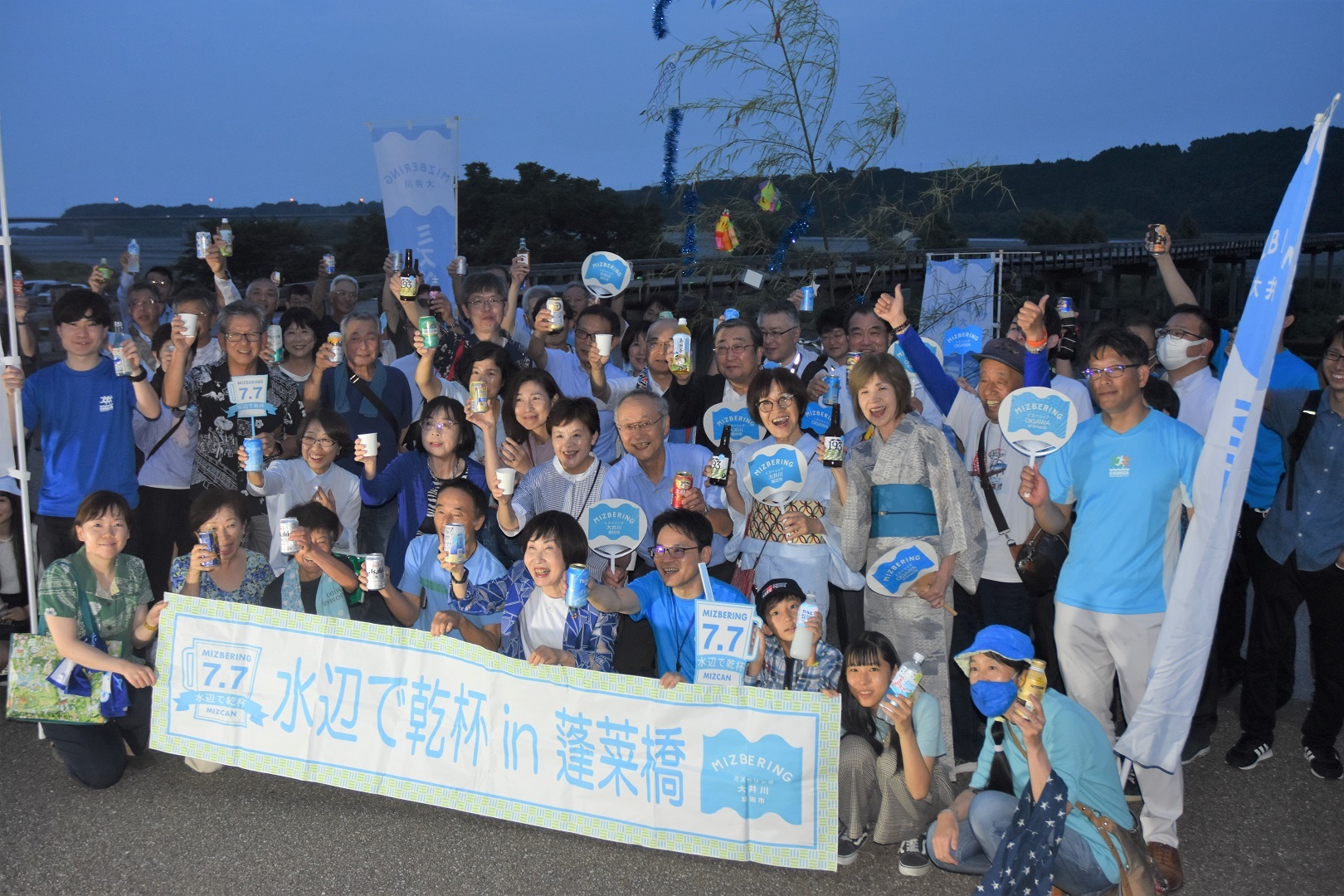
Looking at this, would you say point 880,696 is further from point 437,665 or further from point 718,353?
point 718,353

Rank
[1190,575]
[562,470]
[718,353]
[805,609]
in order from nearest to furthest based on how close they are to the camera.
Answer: [1190,575] < [805,609] < [562,470] < [718,353]

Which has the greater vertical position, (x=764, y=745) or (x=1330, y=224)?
(x=1330, y=224)

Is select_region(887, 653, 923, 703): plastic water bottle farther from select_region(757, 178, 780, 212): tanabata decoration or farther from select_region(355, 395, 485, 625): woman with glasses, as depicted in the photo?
select_region(757, 178, 780, 212): tanabata decoration

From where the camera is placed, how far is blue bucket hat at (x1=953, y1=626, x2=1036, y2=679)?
11.9 feet

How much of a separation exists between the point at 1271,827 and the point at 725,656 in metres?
2.31

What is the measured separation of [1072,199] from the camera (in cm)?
8406

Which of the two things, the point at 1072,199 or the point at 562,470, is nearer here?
the point at 562,470

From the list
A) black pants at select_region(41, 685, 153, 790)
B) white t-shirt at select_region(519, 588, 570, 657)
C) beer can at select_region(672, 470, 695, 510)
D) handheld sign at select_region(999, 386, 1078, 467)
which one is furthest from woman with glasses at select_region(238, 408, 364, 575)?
handheld sign at select_region(999, 386, 1078, 467)

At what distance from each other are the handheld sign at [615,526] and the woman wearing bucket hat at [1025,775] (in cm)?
151

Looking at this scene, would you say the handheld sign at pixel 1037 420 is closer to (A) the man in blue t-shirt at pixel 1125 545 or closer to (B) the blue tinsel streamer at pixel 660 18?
(A) the man in blue t-shirt at pixel 1125 545

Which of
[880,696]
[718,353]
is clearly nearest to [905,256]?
[718,353]

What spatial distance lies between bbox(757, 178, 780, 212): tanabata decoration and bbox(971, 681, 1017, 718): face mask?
5.19 metres

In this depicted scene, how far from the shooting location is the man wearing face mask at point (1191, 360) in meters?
5.35

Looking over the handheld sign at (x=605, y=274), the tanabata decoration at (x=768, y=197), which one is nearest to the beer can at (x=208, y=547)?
the handheld sign at (x=605, y=274)
